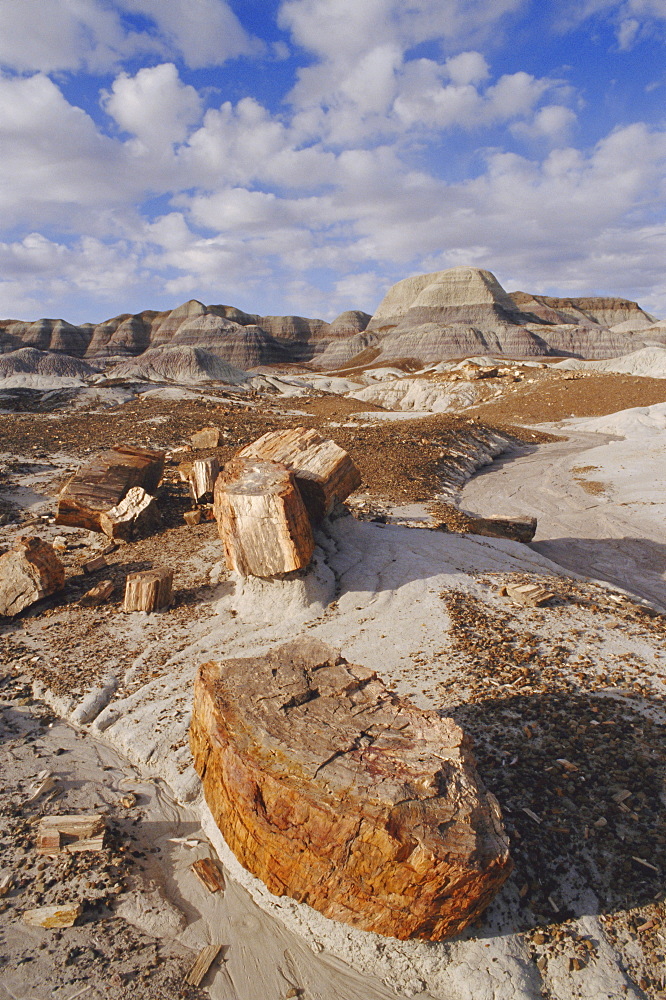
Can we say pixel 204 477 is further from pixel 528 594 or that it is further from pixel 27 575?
pixel 528 594

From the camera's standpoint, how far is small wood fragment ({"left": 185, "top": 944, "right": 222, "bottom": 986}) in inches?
93.5

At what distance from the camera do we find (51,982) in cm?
230

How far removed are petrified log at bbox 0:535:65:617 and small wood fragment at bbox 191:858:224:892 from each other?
12.7 ft

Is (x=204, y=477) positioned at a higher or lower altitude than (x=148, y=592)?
higher

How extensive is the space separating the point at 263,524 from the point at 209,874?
2.97 m

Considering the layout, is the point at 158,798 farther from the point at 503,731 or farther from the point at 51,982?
the point at 503,731

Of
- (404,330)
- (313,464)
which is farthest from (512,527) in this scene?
(404,330)

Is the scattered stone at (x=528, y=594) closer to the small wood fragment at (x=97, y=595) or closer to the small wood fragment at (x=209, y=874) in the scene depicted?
the small wood fragment at (x=209, y=874)

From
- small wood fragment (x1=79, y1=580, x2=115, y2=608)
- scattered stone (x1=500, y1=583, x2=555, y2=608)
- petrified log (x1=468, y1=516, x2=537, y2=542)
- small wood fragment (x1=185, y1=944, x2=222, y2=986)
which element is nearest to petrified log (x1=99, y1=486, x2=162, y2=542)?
small wood fragment (x1=79, y1=580, x2=115, y2=608)

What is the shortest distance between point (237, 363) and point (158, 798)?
228 ft

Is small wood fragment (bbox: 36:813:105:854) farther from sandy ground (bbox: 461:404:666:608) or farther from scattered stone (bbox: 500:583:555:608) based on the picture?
sandy ground (bbox: 461:404:666:608)

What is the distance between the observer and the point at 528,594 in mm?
5543

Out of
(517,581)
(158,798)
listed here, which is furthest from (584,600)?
(158,798)

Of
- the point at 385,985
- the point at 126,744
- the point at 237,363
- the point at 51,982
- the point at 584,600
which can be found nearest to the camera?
the point at 51,982
